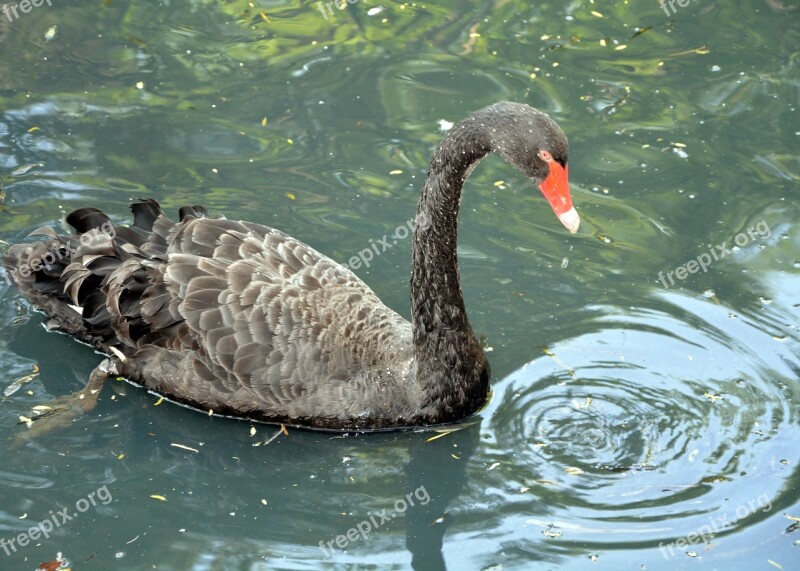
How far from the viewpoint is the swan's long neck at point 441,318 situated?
5621 mm

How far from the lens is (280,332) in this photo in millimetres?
5879

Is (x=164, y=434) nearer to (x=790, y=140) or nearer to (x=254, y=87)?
(x=254, y=87)

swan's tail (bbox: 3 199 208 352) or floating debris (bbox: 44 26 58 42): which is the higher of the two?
floating debris (bbox: 44 26 58 42)

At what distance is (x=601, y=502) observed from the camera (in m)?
5.38

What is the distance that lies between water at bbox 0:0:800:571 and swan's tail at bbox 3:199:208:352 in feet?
0.81

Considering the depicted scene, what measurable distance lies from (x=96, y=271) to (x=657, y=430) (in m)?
3.30

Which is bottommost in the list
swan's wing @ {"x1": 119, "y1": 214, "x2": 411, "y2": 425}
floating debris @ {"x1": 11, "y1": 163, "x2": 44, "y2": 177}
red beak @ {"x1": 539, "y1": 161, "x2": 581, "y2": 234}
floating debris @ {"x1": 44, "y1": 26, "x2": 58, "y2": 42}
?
swan's wing @ {"x1": 119, "y1": 214, "x2": 411, "y2": 425}

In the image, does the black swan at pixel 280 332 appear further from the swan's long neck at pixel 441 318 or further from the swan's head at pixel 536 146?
the swan's head at pixel 536 146

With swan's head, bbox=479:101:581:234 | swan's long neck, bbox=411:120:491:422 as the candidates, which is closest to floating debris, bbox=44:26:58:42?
swan's long neck, bbox=411:120:491:422

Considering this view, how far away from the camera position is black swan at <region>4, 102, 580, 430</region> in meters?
5.85

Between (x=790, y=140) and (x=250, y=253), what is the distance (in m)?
4.59

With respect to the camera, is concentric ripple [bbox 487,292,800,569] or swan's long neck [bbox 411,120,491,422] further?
swan's long neck [bbox 411,120,491,422]

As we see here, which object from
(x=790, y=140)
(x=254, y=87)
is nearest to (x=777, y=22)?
(x=790, y=140)

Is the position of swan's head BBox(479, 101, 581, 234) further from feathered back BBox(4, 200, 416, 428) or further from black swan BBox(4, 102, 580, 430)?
feathered back BBox(4, 200, 416, 428)
